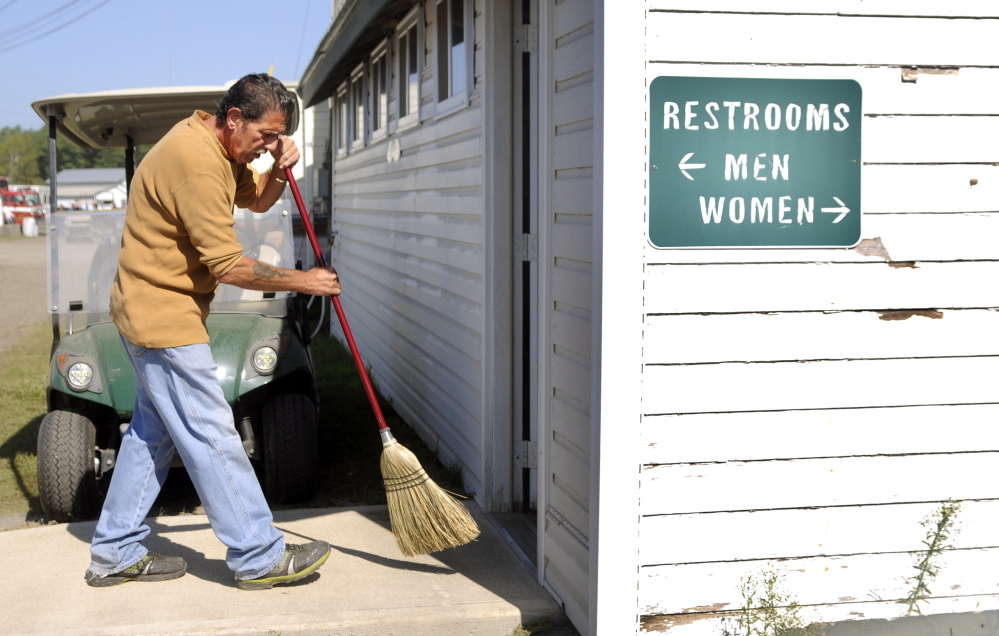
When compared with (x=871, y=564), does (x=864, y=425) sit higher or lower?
higher

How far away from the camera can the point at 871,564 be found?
384 cm

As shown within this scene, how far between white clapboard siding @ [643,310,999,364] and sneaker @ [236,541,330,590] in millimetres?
1739

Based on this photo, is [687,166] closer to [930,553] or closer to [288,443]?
[930,553]

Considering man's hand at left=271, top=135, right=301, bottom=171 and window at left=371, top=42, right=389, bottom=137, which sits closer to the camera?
man's hand at left=271, top=135, right=301, bottom=171

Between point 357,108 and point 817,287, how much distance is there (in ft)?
30.9

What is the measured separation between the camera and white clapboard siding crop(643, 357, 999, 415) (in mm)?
3684

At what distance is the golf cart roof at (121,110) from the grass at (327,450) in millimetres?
2254

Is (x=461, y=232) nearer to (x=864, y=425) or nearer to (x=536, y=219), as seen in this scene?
(x=536, y=219)

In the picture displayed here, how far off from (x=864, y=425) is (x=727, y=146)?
1120 mm

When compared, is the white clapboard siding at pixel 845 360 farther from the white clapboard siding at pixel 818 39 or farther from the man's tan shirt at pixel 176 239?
the man's tan shirt at pixel 176 239

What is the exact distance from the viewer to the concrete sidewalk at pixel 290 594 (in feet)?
13.1

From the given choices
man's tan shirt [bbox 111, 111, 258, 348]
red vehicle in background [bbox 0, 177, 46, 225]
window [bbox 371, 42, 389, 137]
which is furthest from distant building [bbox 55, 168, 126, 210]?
man's tan shirt [bbox 111, 111, 258, 348]

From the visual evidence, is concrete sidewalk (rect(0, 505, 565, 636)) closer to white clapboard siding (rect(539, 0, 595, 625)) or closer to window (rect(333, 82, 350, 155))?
white clapboard siding (rect(539, 0, 595, 625))

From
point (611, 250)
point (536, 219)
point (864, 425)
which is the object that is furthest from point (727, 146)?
point (536, 219)
